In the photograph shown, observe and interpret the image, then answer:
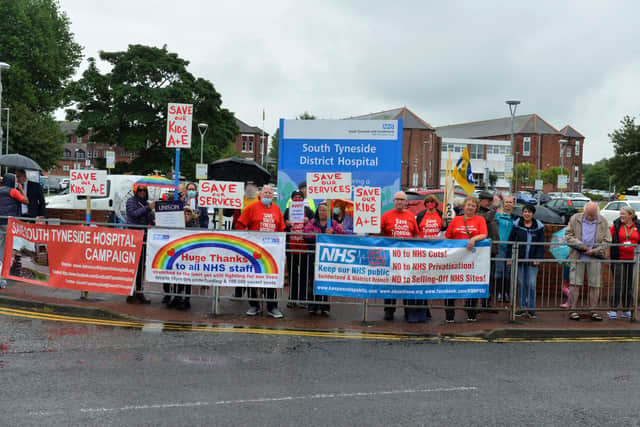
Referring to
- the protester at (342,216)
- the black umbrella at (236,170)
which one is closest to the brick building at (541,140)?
the black umbrella at (236,170)

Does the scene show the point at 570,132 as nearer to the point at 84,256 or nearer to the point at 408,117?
the point at 408,117

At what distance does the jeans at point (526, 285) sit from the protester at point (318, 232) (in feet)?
9.47

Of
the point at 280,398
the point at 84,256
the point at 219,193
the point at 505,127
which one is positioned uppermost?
the point at 505,127

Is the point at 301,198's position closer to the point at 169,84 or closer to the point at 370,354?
the point at 370,354

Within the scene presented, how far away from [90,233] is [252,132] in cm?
10986

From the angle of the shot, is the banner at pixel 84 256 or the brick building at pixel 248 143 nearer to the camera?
the banner at pixel 84 256

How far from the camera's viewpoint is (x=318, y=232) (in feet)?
33.5

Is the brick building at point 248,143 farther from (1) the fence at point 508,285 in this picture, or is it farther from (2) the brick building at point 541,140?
(1) the fence at point 508,285

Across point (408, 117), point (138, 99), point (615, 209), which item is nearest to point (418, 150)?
point (408, 117)

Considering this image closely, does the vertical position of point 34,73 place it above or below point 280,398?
above

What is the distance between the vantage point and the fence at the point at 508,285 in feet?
32.6

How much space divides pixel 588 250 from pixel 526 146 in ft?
338

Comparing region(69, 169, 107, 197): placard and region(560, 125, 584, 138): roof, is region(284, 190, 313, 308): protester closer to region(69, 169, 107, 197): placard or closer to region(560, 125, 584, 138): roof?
region(69, 169, 107, 197): placard

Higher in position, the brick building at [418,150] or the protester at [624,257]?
the brick building at [418,150]
